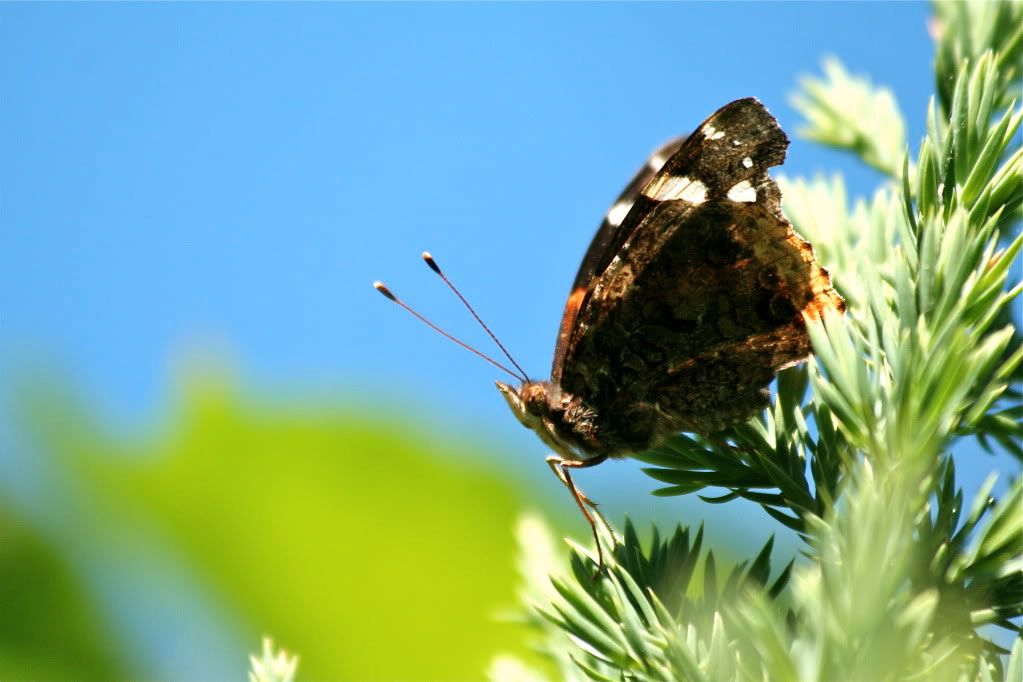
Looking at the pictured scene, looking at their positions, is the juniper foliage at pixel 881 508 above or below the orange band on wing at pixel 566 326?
below

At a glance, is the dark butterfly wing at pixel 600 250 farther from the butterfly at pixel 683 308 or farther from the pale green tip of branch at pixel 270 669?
the pale green tip of branch at pixel 270 669

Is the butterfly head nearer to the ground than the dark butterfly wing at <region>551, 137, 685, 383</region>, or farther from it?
nearer to the ground

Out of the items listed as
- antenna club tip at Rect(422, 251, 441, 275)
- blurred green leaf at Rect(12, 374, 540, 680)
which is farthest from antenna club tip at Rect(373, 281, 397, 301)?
blurred green leaf at Rect(12, 374, 540, 680)

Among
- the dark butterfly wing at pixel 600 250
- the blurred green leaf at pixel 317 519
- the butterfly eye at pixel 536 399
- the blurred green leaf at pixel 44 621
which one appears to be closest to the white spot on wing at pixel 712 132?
the dark butterfly wing at pixel 600 250

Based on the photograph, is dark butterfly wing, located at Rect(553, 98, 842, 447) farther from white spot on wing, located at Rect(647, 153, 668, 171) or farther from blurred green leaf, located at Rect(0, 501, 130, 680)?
blurred green leaf, located at Rect(0, 501, 130, 680)

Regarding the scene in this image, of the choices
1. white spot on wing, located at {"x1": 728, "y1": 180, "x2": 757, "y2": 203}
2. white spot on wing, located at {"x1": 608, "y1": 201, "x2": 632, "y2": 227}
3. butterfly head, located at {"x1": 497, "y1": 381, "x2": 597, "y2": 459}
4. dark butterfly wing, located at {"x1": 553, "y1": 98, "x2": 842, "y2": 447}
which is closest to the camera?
dark butterfly wing, located at {"x1": 553, "y1": 98, "x2": 842, "y2": 447}

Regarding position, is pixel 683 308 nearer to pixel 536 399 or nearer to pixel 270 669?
pixel 536 399

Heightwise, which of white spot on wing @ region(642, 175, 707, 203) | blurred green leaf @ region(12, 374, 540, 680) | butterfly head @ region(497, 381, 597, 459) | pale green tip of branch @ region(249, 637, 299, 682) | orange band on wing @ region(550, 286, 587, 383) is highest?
blurred green leaf @ region(12, 374, 540, 680)

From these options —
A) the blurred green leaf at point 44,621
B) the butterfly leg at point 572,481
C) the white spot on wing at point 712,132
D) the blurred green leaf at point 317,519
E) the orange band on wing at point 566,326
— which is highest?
the blurred green leaf at point 317,519

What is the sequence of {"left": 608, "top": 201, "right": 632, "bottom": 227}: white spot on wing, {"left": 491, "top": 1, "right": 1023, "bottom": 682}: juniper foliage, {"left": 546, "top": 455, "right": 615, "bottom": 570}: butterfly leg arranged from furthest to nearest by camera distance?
1. {"left": 608, "top": 201, "right": 632, "bottom": 227}: white spot on wing
2. {"left": 546, "top": 455, "right": 615, "bottom": 570}: butterfly leg
3. {"left": 491, "top": 1, "right": 1023, "bottom": 682}: juniper foliage
